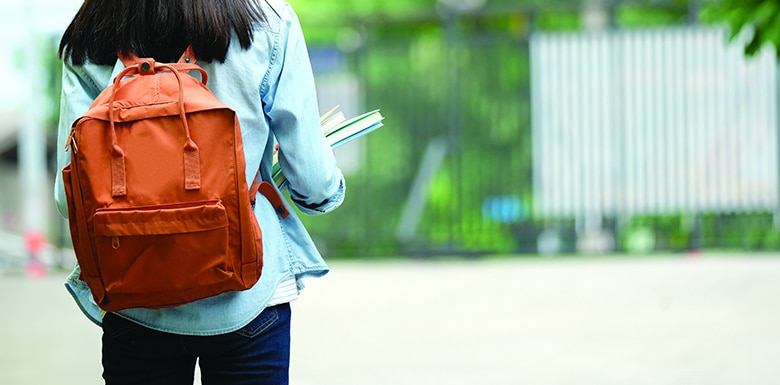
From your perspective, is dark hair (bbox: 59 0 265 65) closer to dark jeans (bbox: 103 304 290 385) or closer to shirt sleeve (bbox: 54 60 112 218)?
shirt sleeve (bbox: 54 60 112 218)

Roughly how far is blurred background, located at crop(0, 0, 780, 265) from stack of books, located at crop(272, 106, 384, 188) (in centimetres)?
939

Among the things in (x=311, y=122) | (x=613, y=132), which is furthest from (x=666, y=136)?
(x=311, y=122)

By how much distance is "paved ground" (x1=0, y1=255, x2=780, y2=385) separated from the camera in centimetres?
554

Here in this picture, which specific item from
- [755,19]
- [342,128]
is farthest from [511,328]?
[342,128]

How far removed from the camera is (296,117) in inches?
88.9

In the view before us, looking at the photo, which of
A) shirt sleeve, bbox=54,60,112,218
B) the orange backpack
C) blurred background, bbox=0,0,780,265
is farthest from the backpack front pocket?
blurred background, bbox=0,0,780,265

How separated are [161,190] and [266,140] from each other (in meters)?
0.29

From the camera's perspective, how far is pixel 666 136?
1199 centimetres

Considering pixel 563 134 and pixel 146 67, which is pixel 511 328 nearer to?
pixel 146 67

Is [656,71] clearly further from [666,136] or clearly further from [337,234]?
[337,234]

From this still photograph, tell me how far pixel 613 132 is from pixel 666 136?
53 cm

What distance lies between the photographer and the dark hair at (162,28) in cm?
218

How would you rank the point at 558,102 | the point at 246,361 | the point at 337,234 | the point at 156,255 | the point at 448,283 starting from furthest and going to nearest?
the point at 337,234 < the point at 558,102 < the point at 448,283 < the point at 246,361 < the point at 156,255

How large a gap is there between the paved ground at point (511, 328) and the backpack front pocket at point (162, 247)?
3.27 meters
